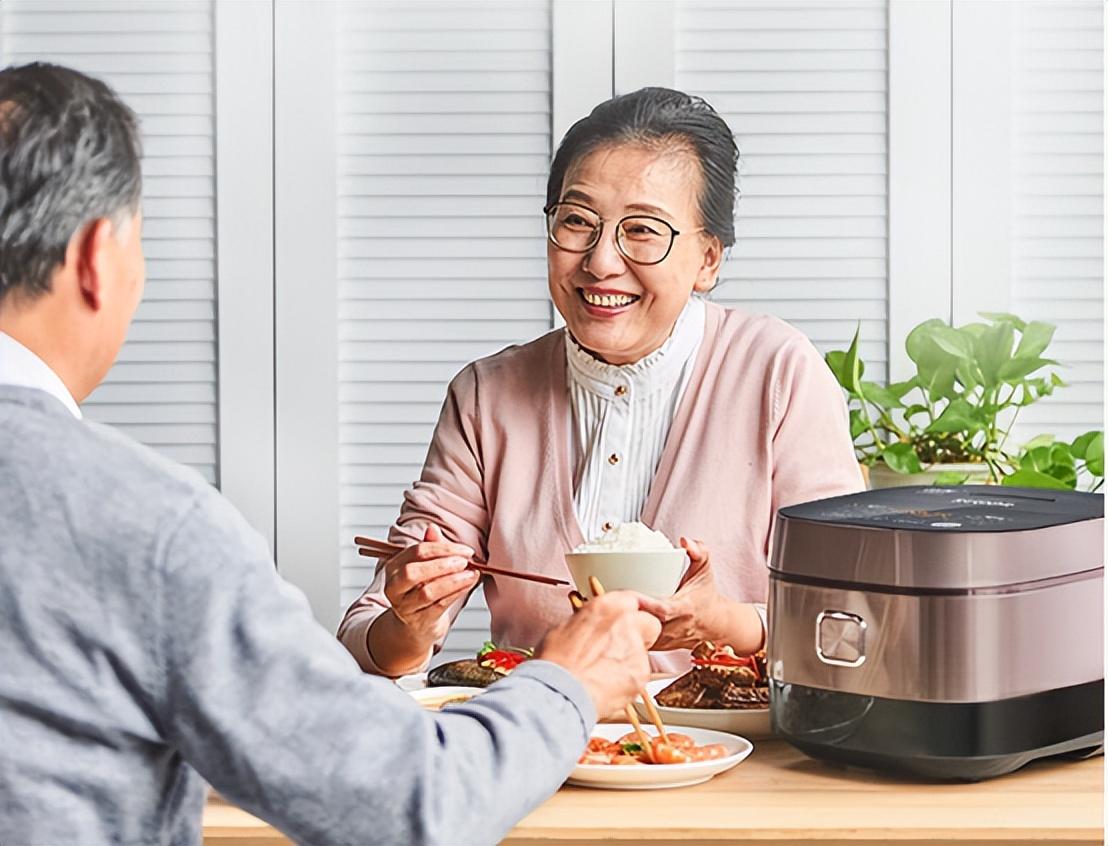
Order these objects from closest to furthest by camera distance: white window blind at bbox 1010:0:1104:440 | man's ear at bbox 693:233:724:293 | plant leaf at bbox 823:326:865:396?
man's ear at bbox 693:233:724:293, plant leaf at bbox 823:326:865:396, white window blind at bbox 1010:0:1104:440

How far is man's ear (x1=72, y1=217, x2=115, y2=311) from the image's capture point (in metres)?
1.02

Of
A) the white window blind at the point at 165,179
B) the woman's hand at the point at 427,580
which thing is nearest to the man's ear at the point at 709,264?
the woman's hand at the point at 427,580

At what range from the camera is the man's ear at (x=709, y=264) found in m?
2.29

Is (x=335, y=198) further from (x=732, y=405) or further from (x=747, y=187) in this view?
(x=732, y=405)

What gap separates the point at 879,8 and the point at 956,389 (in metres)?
0.79

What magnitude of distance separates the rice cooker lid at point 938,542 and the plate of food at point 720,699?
181mm

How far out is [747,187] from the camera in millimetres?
3152

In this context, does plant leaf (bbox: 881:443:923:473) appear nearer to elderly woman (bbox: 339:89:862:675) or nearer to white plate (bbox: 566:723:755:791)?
elderly woman (bbox: 339:89:862:675)

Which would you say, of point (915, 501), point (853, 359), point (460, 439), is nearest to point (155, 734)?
point (915, 501)

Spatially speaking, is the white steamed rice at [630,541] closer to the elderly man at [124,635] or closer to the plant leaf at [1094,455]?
the elderly man at [124,635]

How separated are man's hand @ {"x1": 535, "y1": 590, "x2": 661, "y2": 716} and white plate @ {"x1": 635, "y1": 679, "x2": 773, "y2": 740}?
1.32ft

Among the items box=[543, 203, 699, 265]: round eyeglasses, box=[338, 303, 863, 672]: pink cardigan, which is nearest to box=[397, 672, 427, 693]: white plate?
box=[338, 303, 863, 672]: pink cardigan

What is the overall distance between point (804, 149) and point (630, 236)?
1067mm

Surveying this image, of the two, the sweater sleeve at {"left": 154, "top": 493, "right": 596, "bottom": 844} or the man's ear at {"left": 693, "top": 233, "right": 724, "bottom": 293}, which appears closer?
the sweater sleeve at {"left": 154, "top": 493, "right": 596, "bottom": 844}
